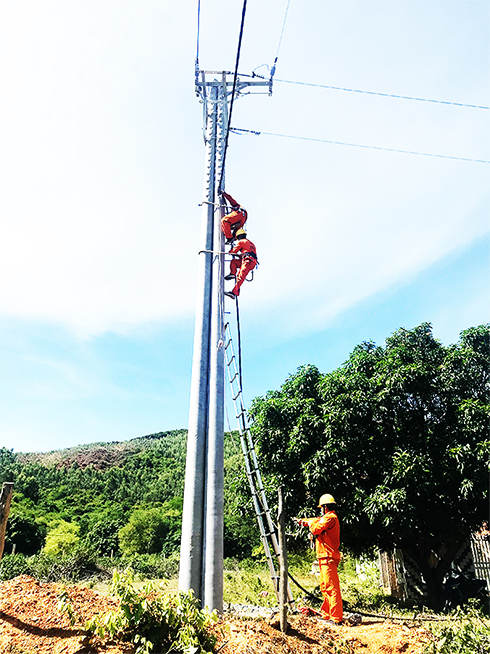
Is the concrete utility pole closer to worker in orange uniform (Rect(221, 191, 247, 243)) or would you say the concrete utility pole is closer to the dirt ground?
worker in orange uniform (Rect(221, 191, 247, 243))

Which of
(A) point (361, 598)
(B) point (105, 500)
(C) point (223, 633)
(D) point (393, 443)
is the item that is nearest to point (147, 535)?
(B) point (105, 500)

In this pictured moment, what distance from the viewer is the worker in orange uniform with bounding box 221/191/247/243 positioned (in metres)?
7.47

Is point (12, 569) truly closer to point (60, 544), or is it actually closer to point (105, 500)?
point (60, 544)

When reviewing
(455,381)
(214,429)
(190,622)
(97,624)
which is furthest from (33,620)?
(455,381)

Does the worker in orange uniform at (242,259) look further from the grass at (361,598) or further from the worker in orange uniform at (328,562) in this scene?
the grass at (361,598)

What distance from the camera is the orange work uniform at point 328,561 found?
557cm

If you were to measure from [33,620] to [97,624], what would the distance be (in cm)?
105

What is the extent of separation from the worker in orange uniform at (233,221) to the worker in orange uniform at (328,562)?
462 centimetres

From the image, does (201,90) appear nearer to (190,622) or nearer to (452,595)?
(190,622)

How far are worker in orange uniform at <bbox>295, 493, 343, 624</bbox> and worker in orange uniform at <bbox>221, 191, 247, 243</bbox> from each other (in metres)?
4.62

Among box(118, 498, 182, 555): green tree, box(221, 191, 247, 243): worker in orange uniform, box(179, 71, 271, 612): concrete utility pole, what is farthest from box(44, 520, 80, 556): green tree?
box(221, 191, 247, 243): worker in orange uniform

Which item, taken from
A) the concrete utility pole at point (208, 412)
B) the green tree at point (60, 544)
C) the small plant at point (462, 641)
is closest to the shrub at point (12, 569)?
the green tree at point (60, 544)

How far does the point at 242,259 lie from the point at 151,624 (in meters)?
5.43

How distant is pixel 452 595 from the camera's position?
11.5m
